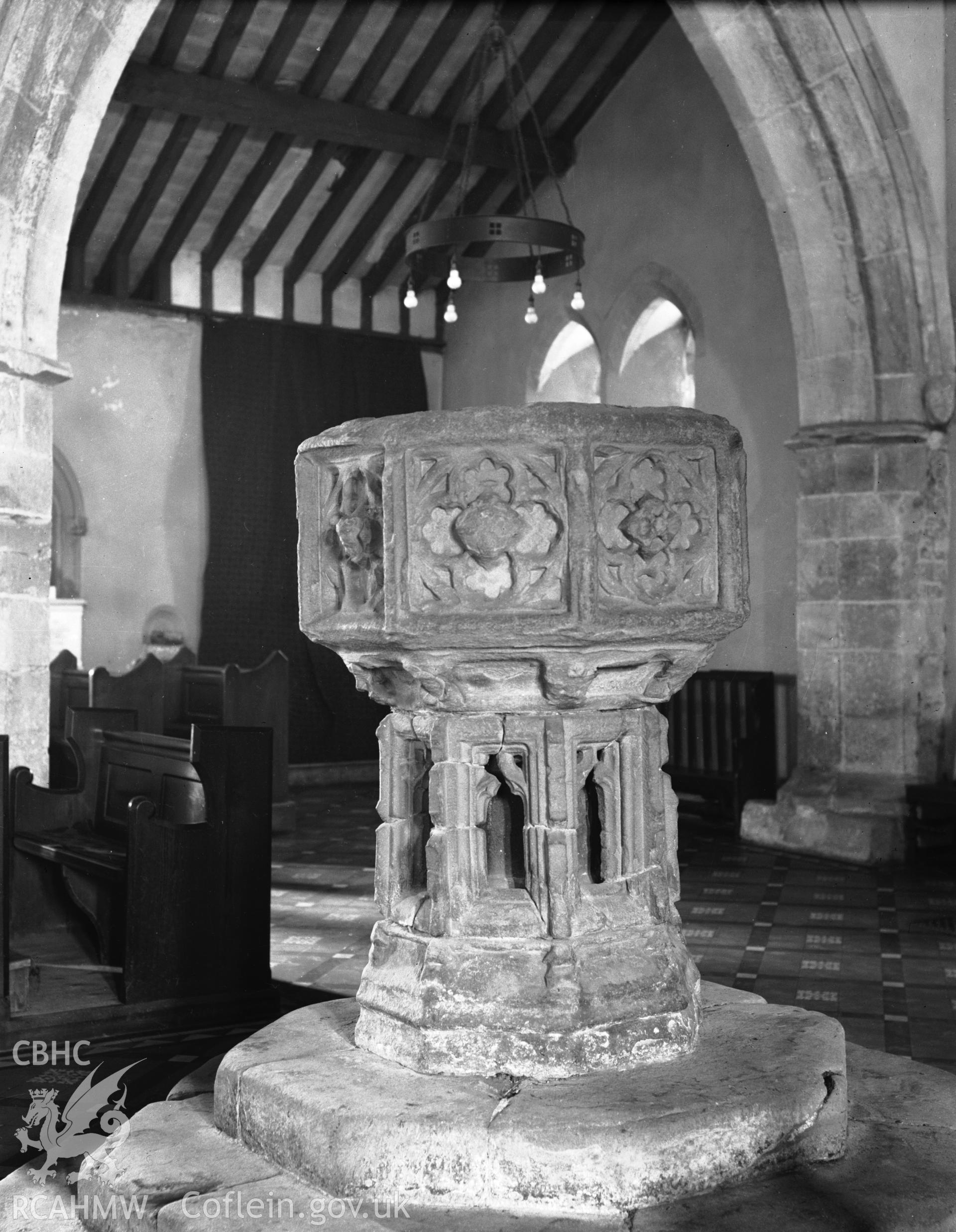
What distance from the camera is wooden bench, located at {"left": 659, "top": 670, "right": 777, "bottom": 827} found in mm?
7758

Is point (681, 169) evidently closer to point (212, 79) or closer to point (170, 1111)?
point (212, 79)

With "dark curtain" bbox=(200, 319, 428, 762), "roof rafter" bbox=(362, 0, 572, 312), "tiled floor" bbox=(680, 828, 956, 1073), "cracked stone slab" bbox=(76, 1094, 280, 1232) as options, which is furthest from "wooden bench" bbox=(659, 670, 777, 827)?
"cracked stone slab" bbox=(76, 1094, 280, 1232)

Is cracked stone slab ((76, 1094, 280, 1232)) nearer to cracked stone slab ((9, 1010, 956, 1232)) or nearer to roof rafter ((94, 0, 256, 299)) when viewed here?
→ cracked stone slab ((9, 1010, 956, 1232))

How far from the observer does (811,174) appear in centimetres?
666

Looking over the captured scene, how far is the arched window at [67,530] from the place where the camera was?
1035cm

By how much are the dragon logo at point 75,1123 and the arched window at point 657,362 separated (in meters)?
6.90

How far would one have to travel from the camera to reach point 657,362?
9.75 meters

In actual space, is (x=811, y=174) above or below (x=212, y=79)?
below

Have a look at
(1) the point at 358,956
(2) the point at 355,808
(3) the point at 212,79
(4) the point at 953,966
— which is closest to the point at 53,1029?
(1) the point at 358,956

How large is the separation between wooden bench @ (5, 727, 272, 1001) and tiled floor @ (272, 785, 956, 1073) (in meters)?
0.38

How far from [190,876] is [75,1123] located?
1.10 m

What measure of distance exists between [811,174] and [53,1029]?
5.06 metres

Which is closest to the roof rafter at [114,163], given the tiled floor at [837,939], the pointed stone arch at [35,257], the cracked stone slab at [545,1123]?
the pointed stone arch at [35,257]

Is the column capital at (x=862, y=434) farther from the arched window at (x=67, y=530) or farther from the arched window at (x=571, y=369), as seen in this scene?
the arched window at (x=67, y=530)
